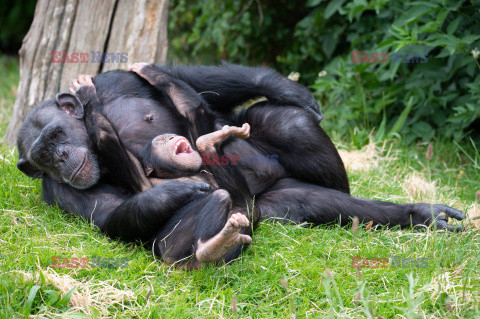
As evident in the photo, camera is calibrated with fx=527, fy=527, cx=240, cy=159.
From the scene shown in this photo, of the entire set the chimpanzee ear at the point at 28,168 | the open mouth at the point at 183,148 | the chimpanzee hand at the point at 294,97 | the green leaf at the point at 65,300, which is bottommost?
the green leaf at the point at 65,300

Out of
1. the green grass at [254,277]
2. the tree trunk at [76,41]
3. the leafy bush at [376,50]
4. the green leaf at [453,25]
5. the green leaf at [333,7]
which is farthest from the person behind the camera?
the green leaf at [333,7]

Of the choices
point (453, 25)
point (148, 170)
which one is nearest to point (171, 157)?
point (148, 170)

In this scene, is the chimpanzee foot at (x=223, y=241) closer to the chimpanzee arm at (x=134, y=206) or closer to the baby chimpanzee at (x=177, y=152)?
the chimpanzee arm at (x=134, y=206)

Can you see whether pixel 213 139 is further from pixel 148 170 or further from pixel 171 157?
pixel 148 170

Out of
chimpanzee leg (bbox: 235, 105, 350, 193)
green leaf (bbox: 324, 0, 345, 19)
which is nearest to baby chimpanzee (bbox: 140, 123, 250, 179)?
chimpanzee leg (bbox: 235, 105, 350, 193)

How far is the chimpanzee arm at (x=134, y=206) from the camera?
321 cm

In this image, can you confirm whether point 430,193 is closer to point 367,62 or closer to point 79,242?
point 367,62

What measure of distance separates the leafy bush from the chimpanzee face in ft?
10.1

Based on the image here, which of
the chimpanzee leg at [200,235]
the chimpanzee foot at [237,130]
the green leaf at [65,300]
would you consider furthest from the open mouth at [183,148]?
the green leaf at [65,300]

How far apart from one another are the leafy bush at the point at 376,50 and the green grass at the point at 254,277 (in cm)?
233

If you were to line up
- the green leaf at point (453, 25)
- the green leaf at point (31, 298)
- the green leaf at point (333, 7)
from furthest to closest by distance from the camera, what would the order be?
the green leaf at point (333, 7)
the green leaf at point (453, 25)
the green leaf at point (31, 298)

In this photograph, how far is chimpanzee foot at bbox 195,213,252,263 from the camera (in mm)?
2777

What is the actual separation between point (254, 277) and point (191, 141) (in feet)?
4.01

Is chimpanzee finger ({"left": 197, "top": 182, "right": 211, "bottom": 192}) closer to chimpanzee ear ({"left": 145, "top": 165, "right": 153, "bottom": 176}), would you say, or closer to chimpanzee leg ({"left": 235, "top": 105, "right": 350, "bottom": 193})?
chimpanzee ear ({"left": 145, "top": 165, "right": 153, "bottom": 176})
